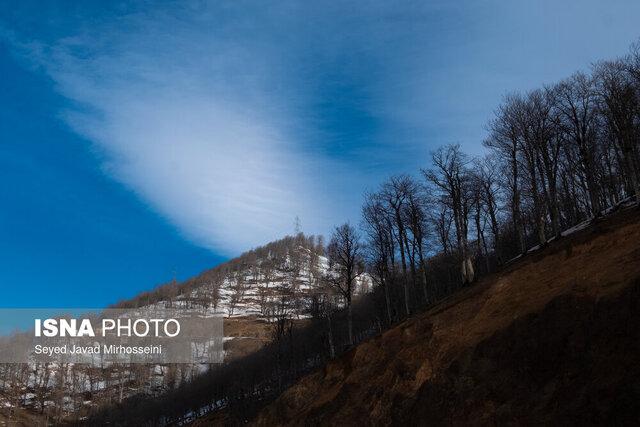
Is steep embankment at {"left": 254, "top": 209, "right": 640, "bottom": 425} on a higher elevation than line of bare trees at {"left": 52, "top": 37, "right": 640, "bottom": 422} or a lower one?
lower

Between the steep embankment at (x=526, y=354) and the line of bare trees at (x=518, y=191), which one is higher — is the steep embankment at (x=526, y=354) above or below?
below

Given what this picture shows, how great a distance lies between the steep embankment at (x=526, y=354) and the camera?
39.5 ft

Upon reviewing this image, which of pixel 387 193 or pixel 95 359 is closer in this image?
pixel 387 193

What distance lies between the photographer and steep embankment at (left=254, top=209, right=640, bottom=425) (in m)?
12.0

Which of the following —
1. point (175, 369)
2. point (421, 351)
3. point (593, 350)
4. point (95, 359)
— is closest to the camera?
point (593, 350)

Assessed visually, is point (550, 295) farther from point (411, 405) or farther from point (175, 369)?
point (175, 369)

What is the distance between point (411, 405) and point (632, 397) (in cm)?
982

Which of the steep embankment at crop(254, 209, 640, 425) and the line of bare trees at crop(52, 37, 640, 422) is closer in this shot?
the steep embankment at crop(254, 209, 640, 425)

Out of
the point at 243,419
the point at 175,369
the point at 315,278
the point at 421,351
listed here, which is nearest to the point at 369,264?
the point at 243,419

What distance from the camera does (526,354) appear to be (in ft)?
49.9

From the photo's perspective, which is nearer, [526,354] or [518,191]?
[526,354]

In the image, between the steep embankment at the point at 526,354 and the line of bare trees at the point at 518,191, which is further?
the line of bare trees at the point at 518,191

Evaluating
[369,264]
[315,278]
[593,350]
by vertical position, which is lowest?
[593,350]

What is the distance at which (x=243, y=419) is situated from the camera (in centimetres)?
4566
